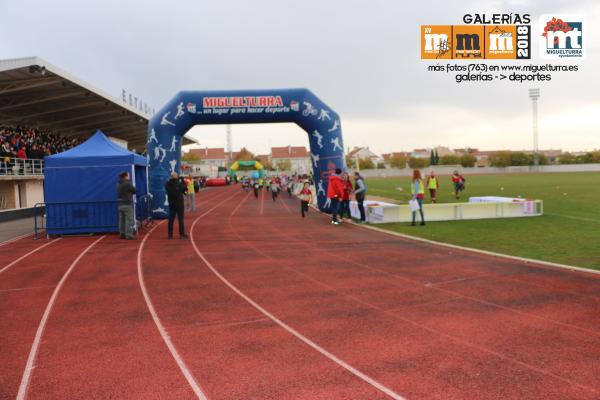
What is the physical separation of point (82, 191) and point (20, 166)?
13.8 metres

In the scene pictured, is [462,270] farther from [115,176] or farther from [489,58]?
[489,58]

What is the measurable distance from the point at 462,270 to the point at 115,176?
10.6m

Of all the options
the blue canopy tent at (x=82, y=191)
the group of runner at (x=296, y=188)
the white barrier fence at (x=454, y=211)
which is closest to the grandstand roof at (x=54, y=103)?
the blue canopy tent at (x=82, y=191)

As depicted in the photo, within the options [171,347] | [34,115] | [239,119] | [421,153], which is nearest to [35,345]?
[171,347]

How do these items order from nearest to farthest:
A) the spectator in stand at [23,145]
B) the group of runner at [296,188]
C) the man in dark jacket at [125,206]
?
the man in dark jacket at [125,206] < the group of runner at [296,188] < the spectator in stand at [23,145]

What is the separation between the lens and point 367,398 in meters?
3.56

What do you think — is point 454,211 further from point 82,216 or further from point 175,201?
point 82,216

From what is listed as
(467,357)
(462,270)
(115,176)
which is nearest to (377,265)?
(462,270)

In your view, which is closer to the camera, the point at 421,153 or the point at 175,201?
the point at 175,201

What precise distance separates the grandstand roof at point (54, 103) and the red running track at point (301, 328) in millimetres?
15788

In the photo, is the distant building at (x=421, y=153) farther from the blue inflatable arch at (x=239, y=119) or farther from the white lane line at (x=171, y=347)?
the white lane line at (x=171, y=347)

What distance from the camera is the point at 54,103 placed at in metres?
29.8

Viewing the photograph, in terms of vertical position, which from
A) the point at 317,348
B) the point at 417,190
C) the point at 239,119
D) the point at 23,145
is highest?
the point at 239,119

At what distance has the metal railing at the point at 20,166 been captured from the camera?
22.5 meters
